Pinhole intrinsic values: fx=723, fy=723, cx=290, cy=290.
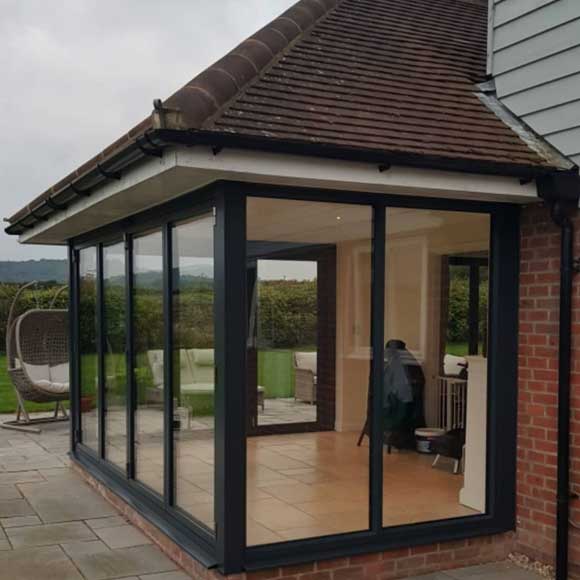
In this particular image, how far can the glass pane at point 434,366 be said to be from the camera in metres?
4.77

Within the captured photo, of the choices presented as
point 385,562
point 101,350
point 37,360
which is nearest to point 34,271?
point 37,360

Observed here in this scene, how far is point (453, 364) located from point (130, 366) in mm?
2563

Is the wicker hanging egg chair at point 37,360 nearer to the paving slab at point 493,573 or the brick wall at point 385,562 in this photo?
the brick wall at point 385,562

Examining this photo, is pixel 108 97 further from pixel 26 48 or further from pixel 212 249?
pixel 212 249

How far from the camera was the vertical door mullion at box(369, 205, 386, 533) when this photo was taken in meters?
4.45

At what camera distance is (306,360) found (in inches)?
272

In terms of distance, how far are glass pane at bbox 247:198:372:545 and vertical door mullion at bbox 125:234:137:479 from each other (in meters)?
1.03

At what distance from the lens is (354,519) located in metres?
4.50

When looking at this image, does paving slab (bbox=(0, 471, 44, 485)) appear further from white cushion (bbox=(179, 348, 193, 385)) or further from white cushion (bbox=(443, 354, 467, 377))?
white cushion (bbox=(443, 354, 467, 377))

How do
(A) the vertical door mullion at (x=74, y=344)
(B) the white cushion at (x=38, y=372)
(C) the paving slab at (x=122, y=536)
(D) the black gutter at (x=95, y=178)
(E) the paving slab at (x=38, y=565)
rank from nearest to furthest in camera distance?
(D) the black gutter at (x=95, y=178) < (E) the paving slab at (x=38, y=565) < (C) the paving slab at (x=122, y=536) < (A) the vertical door mullion at (x=74, y=344) < (B) the white cushion at (x=38, y=372)

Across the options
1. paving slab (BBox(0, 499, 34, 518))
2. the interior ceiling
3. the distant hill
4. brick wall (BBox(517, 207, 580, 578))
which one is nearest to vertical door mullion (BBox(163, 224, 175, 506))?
the interior ceiling

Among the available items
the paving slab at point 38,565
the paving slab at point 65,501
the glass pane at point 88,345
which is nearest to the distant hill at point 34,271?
the glass pane at point 88,345

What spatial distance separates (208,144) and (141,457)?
9.94 ft

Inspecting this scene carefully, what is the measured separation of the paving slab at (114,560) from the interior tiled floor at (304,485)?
15.7 inches
